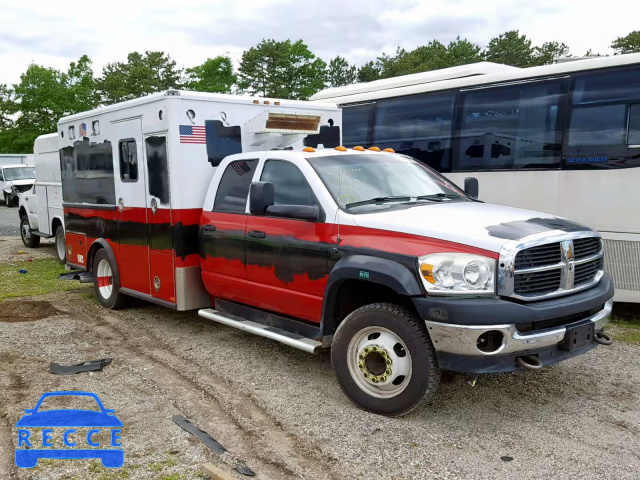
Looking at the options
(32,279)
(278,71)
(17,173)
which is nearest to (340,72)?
(278,71)

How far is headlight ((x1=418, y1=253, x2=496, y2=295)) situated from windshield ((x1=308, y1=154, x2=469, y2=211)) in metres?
1.05

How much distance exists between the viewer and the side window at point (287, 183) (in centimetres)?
531

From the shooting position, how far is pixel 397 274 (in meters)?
4.28

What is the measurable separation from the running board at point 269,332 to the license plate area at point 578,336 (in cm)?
194

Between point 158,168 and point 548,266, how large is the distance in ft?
14.2

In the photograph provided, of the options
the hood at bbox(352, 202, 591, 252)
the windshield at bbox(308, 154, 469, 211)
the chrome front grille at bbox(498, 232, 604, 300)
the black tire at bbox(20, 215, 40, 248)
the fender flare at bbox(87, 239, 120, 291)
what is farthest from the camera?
the black tire at bbox(20, 215, 40, 248)

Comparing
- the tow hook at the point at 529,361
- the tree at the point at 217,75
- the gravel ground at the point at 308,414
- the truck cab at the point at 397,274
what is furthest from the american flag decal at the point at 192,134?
the tree at the point at 217,75

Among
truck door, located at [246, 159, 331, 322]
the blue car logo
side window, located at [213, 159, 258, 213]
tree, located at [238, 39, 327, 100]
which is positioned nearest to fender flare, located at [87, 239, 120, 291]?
side window, located at [213, 159, 258, 213]

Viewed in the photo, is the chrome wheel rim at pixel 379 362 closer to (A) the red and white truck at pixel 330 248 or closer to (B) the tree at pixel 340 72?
(A) the red and white truck at pixel 330 248

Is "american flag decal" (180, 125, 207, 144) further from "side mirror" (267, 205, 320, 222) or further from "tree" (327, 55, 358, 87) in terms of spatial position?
"tree" (327, 55, 358, 87)

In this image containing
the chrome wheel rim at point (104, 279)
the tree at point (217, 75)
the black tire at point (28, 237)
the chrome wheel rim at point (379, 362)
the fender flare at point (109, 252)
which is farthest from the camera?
the tree at point (217, 75)

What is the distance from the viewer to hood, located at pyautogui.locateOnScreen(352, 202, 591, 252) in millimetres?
4173

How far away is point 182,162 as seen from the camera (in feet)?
21.1

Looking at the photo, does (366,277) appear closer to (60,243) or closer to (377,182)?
(377,182)
